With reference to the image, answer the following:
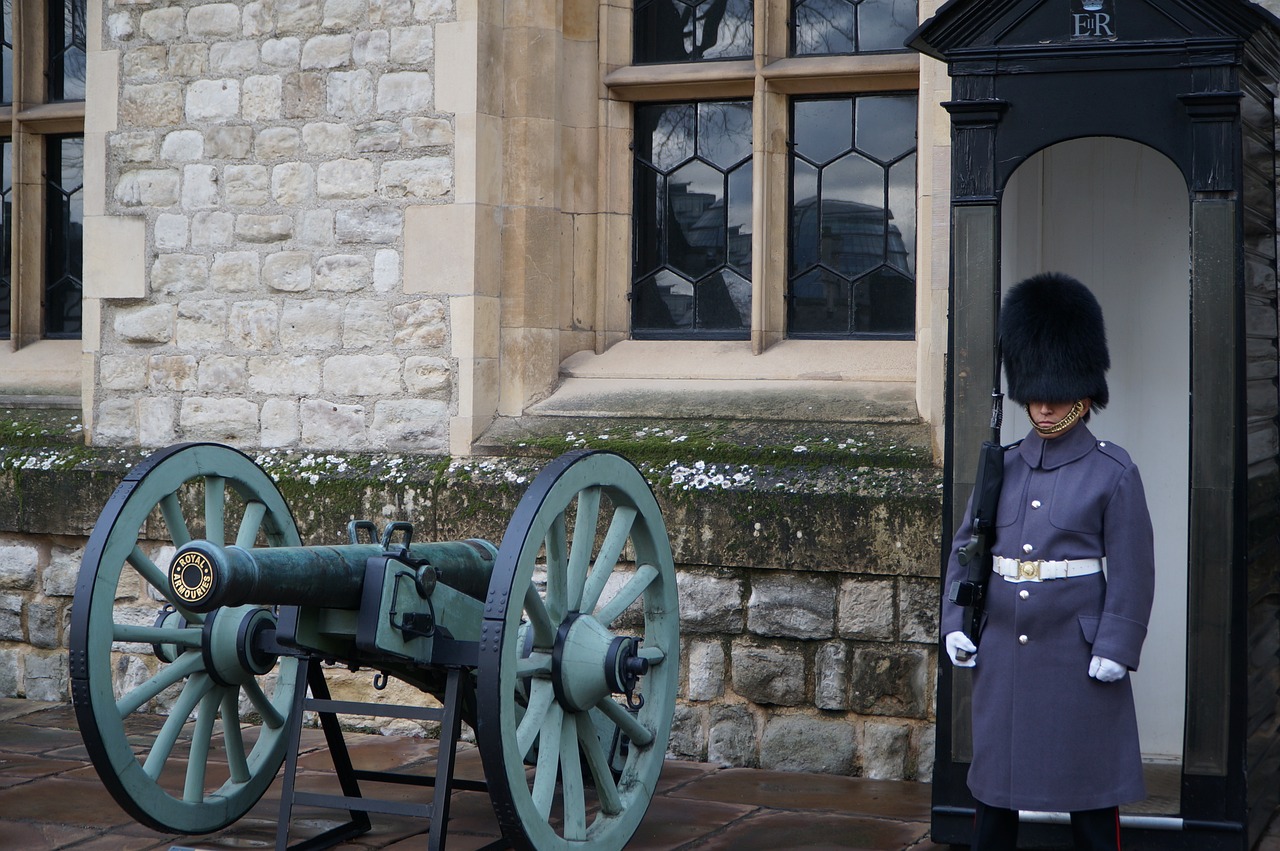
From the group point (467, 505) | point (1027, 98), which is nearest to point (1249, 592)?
point (1027, 98)

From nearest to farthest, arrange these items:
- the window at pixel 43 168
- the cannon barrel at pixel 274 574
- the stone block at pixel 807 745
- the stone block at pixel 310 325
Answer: the cannon barrel at pixel 274 574 < the stone block at pixel 807 745 < the stone block at pixel 310 325 < the window at pixel 43 168

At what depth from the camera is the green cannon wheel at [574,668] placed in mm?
3039

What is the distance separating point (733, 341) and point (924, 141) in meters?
1.02

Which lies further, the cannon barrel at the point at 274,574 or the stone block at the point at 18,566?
the stone block at the point at 18,566

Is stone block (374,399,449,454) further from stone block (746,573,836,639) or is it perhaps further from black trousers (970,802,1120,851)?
black trousers (970,802,1120,851)

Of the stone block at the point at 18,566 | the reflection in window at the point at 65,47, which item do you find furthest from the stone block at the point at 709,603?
the reflection in window at the point at 65,47

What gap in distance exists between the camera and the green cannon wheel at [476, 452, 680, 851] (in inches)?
120

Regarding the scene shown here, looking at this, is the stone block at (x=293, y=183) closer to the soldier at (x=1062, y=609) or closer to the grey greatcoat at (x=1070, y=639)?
the soldier at (x=1062, y=609)

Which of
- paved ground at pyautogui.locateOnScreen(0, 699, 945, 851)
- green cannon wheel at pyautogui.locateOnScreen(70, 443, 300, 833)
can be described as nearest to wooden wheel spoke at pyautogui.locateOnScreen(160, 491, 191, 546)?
green cannon wheel at pyautogui.locateOnScreen(70, 443, 300, 833)

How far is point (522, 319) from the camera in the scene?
17.0ft

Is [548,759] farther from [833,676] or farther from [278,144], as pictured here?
[278,144]

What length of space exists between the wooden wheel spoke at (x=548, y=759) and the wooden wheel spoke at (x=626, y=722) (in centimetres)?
15

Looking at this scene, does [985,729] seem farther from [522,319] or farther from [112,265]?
[112,265]

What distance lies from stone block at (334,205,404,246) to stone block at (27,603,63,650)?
5.94 ft
